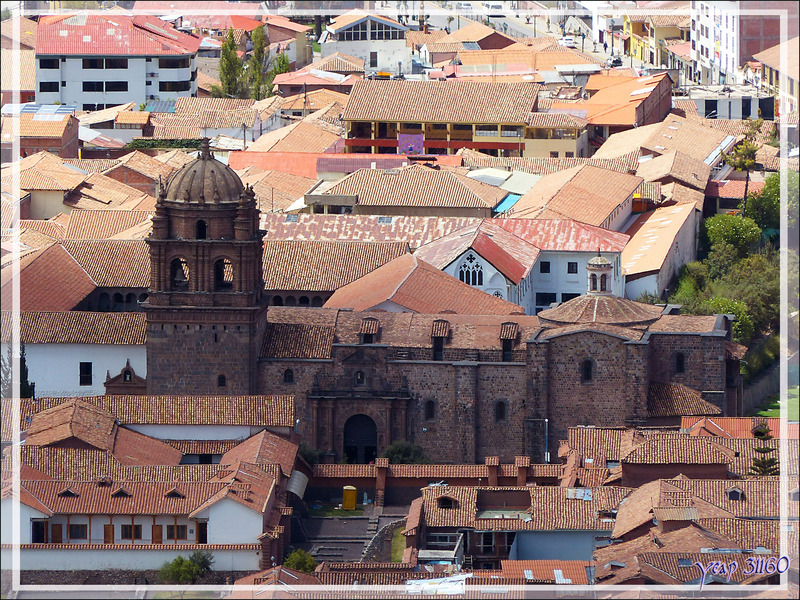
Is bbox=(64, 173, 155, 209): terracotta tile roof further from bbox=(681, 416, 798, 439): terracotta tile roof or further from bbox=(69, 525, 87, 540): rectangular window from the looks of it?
bbox=(69, 525, 87, 540): rectangular window

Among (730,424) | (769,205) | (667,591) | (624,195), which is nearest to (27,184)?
(624,195)

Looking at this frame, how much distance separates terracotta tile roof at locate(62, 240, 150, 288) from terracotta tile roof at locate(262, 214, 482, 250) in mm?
7651

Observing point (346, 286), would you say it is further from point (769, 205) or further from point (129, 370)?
point (769, 205)

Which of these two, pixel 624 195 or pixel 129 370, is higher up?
pixel 624 195

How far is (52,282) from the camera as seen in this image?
9425 centimetres

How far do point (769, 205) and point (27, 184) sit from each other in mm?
36716

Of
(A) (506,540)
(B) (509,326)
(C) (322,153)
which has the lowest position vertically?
(A) (506,540)

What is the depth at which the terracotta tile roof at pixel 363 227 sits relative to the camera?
103 m

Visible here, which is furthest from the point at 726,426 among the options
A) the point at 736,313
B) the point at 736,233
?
the point at 736,233

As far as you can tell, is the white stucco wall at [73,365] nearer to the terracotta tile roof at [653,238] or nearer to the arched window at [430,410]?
the arched window at [430,410]

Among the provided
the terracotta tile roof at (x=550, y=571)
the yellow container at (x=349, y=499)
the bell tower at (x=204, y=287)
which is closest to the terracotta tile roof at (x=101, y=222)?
the bell tower at (x=204, y=287)

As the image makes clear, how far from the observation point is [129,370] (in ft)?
291

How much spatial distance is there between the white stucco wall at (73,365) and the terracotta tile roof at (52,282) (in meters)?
2.86

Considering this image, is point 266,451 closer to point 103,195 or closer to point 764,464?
point 764,464
